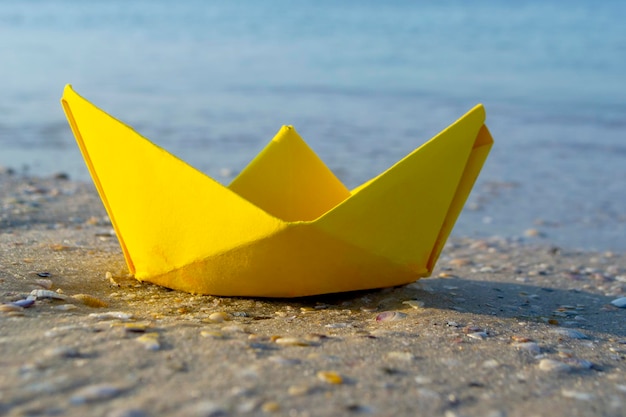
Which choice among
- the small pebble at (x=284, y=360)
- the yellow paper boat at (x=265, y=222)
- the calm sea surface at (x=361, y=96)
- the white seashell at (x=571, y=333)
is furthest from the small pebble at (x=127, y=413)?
the calm sea surface at (x=361, y=96)

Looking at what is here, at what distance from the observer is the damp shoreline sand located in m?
1.84

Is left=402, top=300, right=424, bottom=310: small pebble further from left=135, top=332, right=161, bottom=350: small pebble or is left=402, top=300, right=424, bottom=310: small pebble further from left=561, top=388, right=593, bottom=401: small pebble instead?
left=135, top=332, right=161, bottom=350: small pebble

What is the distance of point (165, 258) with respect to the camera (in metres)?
2.79

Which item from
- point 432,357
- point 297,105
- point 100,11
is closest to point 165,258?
point 432,357

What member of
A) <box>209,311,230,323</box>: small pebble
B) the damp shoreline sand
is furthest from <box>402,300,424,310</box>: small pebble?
<box>209,311,230,323</box>: small pebble

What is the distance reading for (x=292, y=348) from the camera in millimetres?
2225

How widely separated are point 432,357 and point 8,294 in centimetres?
143

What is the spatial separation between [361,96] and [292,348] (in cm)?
928

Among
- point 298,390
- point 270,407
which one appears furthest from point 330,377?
point 270,407

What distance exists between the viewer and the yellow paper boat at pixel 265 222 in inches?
104

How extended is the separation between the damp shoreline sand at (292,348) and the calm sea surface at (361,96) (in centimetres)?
267

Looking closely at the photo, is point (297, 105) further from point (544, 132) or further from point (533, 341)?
point (533, 341)

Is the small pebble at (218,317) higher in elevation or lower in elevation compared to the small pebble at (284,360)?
higher

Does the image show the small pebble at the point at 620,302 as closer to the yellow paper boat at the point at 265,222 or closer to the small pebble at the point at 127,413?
the yellow paper boat at the point at 265,222
